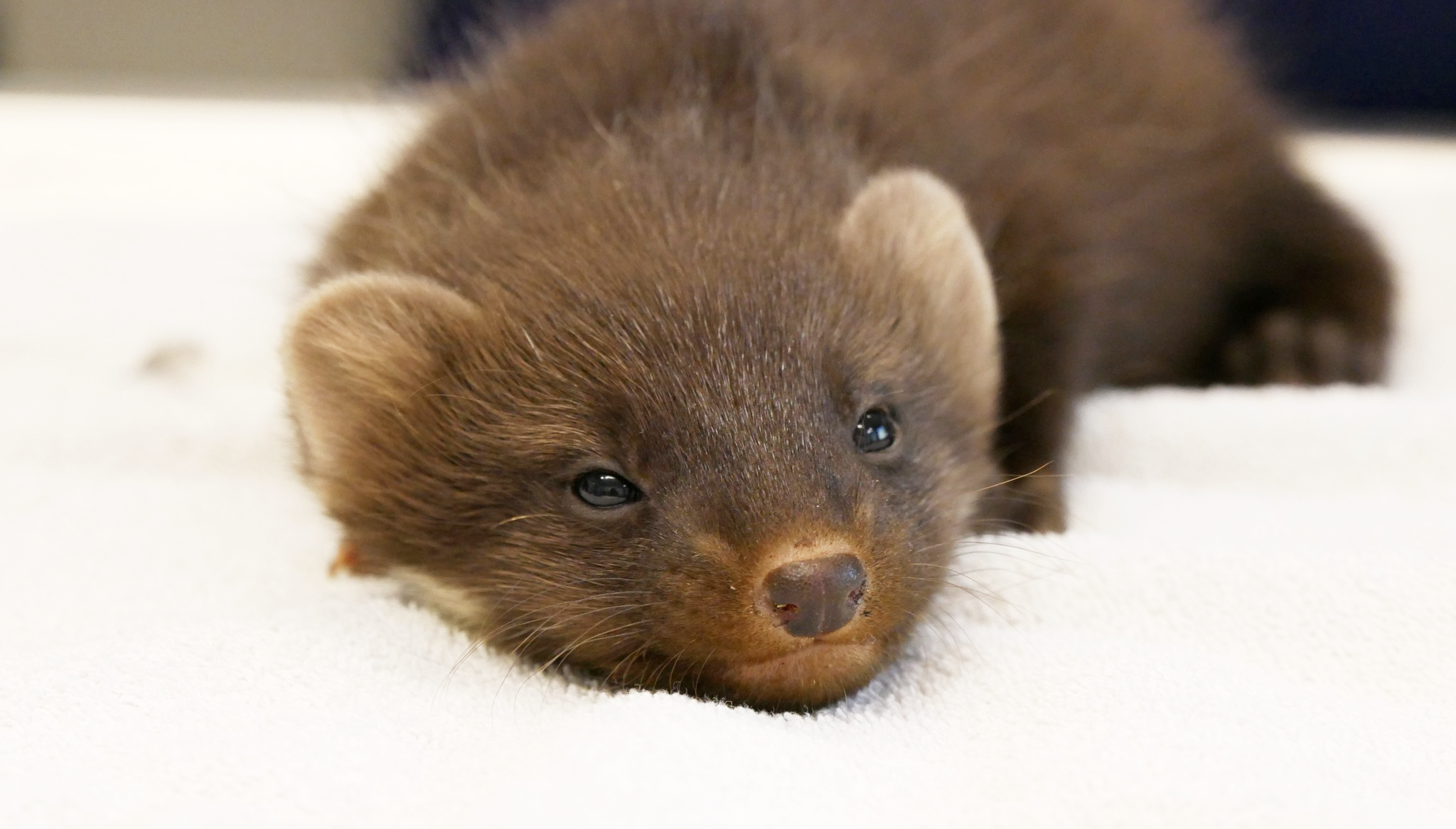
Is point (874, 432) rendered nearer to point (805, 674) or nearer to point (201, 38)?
point (805, 674)

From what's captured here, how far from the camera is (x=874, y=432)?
1623 mm

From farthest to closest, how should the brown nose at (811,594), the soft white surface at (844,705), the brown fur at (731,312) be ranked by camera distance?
the brown fur at (731,312) → the brown nose at (811,594) → the soft white surface at (844,705)

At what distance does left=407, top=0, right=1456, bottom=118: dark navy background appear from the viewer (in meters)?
4.24

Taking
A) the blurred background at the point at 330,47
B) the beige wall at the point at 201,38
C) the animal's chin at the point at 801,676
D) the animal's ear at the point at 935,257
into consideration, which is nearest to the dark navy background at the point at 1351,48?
the blurred background at the point at 330,47

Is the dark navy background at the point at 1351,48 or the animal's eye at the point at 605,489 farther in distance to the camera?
the dark navy background at the point at 1351,48

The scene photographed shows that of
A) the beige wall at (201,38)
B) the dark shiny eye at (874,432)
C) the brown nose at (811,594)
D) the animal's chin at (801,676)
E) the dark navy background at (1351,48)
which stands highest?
the beige wall at (201,38)

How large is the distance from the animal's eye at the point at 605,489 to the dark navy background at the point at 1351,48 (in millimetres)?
2918

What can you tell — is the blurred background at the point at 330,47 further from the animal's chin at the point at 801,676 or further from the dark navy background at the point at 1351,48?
the animal's chin at the point at 801,676

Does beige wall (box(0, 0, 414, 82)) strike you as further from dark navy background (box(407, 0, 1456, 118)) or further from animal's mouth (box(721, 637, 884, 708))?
animal's mouth (box(721, 637, 884, 708))

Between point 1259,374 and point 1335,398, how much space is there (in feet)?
1.50

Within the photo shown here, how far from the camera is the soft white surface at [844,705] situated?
1.19 meters

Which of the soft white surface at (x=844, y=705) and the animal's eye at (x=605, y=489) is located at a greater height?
the animal's eye at (x=605, y=489)

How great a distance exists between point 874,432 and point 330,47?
14.4 ft

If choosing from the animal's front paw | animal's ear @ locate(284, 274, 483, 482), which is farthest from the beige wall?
animal's ear @ locate(284, 274, 483, 482)
